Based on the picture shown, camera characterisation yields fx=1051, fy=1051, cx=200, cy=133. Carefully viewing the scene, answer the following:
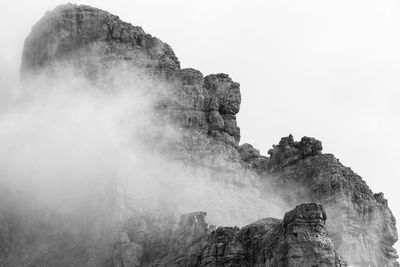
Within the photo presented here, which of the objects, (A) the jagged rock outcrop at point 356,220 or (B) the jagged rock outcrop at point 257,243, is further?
(A) the jagged rock outcrop at point 356,220

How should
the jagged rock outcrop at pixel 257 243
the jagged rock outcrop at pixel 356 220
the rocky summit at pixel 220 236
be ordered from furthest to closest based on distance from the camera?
the jagged rock outcrop at pixel 356 220 → the rocky summit at pixel 220 236 → the jagged rock outcrop at pixel 257 243

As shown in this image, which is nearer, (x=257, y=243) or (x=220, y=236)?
(x=257, y=243)

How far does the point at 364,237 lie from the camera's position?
188500 millimetres

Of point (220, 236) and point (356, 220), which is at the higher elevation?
point (356, 220)

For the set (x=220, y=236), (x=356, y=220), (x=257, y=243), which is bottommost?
(x=257, y=243)

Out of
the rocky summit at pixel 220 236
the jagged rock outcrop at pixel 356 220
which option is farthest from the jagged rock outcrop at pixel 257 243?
the jagged rock outcrop at pixel 356 220

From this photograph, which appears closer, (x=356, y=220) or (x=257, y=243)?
(x=257, y=243)

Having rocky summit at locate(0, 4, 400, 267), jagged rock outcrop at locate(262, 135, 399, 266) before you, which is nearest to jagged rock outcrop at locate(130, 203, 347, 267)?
rocky summit at locate(0, 4, 400, 267)

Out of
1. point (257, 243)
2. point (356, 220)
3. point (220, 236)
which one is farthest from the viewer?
point (356, 220)

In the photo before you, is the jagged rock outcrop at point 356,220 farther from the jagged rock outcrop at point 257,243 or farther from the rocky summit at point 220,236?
the jagged rock outcrop at point 257,243

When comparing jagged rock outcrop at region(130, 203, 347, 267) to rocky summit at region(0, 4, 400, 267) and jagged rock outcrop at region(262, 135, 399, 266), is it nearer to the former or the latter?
rocky summit at region(0, 4, 400, 267)

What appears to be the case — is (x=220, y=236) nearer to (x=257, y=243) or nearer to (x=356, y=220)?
(x=257, y=243)

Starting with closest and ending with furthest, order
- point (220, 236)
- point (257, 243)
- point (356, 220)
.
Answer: point (257, 243) → point (220, 236) → point (356, 220)

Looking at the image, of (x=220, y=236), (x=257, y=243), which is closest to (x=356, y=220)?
(x=220, y=236)
